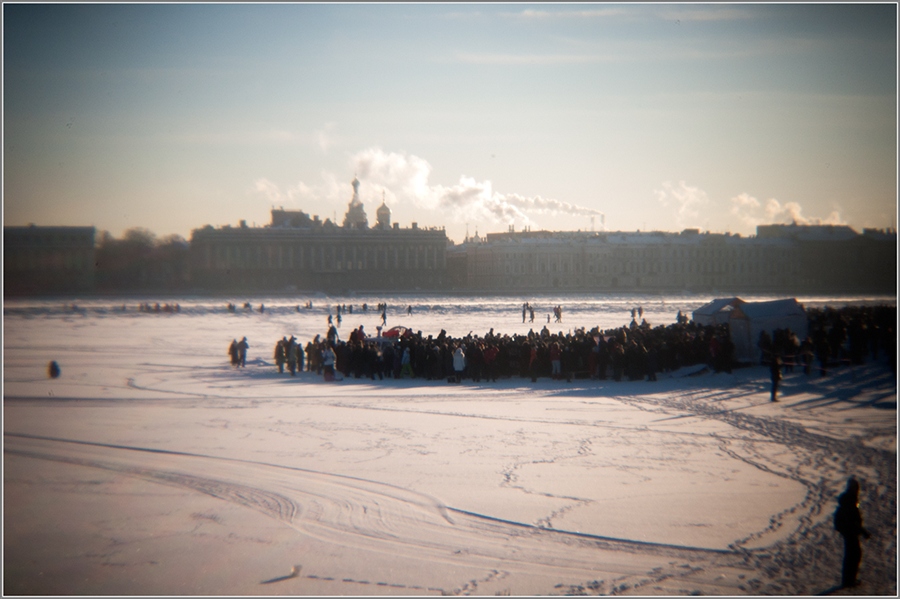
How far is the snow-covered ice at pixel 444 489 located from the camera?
4.73 meters

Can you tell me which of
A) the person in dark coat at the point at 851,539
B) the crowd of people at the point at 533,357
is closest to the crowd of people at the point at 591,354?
the crowd of people at the point at 533,357

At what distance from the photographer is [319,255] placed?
8156 cm

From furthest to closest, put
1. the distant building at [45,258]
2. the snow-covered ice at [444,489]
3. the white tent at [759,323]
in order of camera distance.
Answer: the white tent at [759,323], the distant building at [45,258], the snow-covered ice at [444,489]

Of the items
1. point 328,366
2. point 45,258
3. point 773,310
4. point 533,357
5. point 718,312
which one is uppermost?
point 45,258

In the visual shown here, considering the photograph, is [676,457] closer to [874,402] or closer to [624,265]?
[874,402]

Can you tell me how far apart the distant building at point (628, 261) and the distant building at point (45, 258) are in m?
42.5

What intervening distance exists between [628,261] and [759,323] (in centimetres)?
6551

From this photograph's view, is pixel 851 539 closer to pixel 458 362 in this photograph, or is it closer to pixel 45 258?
pixel 458 362

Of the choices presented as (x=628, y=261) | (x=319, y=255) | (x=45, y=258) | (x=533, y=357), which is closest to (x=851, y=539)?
(x=533, y=357)

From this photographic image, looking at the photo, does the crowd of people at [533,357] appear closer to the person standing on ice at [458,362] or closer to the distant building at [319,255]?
the person standing on ice at [458,362]

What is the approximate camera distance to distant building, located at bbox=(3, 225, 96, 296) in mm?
12528

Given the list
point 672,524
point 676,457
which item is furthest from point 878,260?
point 672,524

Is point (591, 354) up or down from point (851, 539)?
up

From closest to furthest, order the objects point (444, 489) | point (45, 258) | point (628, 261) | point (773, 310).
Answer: point (444, 489), point (773, 310), point (45, 258), point (628, 261)
